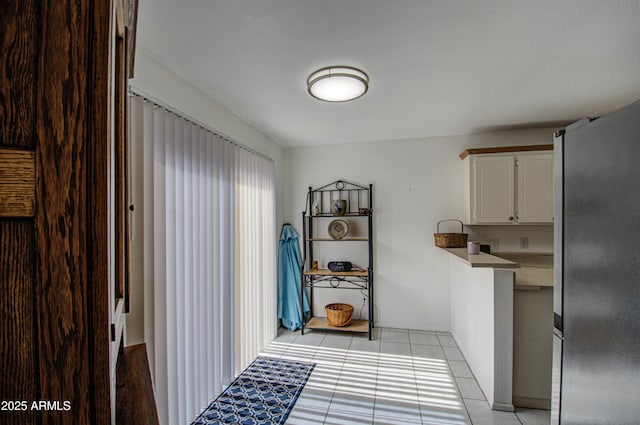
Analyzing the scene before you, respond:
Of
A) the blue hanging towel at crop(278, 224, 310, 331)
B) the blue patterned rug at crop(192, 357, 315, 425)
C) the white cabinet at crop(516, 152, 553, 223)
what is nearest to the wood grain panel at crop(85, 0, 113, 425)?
the blue patterned rug at crop(192, 357, 315, 425)

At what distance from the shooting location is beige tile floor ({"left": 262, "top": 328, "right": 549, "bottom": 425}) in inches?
81.5

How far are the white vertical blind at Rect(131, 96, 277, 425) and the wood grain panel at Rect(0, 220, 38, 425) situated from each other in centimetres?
128

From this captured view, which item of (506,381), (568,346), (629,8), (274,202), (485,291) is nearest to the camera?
(568,346)

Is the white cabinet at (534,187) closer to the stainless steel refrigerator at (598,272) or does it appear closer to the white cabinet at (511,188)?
the white cabinet at (511,188)

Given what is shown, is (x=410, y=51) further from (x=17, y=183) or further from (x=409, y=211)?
(x=409, y=211)

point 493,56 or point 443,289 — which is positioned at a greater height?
point 493,56

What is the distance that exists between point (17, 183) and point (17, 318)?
21 centimetres

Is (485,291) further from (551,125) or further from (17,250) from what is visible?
(17,250)

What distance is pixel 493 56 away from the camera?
Answer: 1767 mm

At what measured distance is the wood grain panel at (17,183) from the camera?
1.42 ft

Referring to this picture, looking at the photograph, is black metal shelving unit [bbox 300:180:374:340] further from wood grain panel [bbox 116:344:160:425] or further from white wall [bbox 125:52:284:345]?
wood grain panel [bbox 116:344:160:425]

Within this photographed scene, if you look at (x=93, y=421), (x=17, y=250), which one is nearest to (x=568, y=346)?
(x=93, y=421)

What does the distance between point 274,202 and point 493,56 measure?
8.45ft

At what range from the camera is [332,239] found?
3.74 metres
